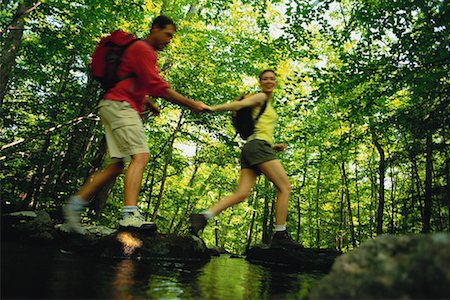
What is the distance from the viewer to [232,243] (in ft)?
114

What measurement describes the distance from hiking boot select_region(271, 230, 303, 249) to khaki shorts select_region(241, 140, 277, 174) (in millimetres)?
1231

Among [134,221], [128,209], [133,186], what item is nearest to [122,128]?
[133,186]

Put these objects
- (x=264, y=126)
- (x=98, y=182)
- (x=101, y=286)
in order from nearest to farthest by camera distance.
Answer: (x=101, y=286), (x=98, y=182), (x=264, y=126)

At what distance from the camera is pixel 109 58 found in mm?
3373

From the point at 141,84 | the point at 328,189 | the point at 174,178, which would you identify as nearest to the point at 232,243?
the point at 328,189

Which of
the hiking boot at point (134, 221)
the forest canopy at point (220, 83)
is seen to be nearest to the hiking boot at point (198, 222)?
the hiking boot at point (134, 221)

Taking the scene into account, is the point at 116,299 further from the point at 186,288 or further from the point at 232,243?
the point at 232,243

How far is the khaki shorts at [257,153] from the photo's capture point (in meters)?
4.28

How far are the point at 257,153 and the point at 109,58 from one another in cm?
214

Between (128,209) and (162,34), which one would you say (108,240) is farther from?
(162,34)

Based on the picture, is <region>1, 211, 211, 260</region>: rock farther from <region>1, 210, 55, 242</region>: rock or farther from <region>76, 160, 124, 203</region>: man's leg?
<region>76, 160, 124, 203</region>: man's leg

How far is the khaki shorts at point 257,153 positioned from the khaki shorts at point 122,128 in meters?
1.48

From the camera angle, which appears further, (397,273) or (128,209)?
(128,209)

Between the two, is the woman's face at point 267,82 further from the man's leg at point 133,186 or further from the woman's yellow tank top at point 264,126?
the man's leg at point 133,186
